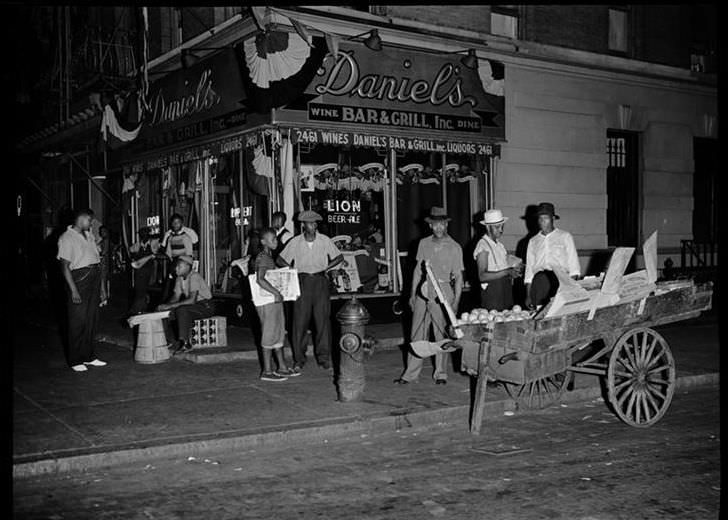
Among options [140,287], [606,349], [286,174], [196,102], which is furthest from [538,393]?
[196,102]

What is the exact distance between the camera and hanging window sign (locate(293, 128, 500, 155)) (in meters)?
13.3

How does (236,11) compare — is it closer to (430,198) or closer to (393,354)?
(430,198)

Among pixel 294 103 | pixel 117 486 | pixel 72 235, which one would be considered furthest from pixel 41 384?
pixel 294 103

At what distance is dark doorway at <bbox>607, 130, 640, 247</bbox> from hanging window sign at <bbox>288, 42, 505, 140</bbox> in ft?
13.9

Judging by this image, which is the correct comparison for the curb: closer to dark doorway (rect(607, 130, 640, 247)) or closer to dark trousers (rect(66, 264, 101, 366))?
dark trousers (rect(66, 264, 101, 366))

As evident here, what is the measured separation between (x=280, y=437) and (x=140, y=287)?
29.4 feet

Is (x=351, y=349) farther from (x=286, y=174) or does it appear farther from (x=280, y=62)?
(x=280, y=62)

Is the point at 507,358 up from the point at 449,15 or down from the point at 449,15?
down

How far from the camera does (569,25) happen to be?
1734 centimetres

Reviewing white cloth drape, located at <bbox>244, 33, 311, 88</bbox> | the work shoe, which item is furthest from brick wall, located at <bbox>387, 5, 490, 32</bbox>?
the work shoe

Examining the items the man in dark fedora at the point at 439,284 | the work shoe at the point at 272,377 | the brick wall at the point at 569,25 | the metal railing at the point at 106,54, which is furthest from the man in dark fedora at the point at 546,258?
the metal railing at the point at 106,54

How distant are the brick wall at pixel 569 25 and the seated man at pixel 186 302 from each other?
378 inches

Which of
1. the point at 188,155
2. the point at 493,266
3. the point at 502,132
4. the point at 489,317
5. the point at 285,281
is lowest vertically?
the point at 489,317

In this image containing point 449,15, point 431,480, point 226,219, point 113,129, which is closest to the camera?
point 431,480
